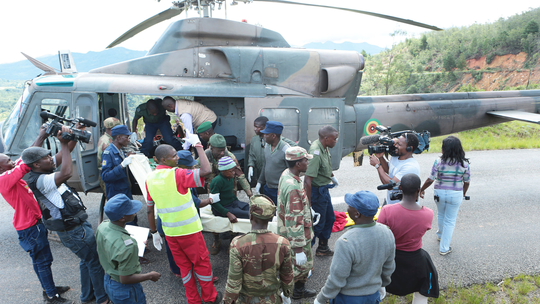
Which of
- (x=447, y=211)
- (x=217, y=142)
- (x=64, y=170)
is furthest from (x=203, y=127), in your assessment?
(x=447, y=211)

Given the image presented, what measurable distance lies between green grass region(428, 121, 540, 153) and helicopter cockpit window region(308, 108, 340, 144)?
22.7 ft

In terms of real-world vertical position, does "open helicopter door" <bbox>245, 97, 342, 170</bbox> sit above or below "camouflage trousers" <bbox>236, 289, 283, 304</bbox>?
above

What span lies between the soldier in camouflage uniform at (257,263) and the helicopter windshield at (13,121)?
15.5ft

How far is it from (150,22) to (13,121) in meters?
2.98

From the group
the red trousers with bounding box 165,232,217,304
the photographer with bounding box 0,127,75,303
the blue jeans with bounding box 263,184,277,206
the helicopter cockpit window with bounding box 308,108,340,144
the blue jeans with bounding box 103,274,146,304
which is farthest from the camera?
the helicopter cockpit window with bounding box 308,108,340,144

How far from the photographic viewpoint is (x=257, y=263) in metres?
2.53

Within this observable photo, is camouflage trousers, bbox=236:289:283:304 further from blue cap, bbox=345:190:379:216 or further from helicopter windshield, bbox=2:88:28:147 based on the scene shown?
helicopter windshield, bbox=2:88:28:147

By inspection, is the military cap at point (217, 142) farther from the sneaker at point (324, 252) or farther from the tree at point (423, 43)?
the tree at point (423, 43)

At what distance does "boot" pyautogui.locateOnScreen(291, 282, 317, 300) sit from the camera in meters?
3.98

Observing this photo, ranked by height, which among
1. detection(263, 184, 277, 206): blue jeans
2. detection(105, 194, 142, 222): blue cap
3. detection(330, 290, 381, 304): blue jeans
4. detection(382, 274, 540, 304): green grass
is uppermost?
detection(105, 194, 142, 222): blue cap

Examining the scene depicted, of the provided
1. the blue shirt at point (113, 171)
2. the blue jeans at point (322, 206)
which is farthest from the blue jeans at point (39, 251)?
the blue jeans at point (322, 206)

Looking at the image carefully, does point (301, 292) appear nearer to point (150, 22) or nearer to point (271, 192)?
point (271, 192)

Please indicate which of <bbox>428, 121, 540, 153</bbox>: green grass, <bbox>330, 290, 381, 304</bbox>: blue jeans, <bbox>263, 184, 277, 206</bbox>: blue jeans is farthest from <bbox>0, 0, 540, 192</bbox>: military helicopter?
<bbox>428, 121, 540, 153</bbox>: green grass

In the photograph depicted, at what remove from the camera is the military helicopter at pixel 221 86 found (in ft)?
17.2
